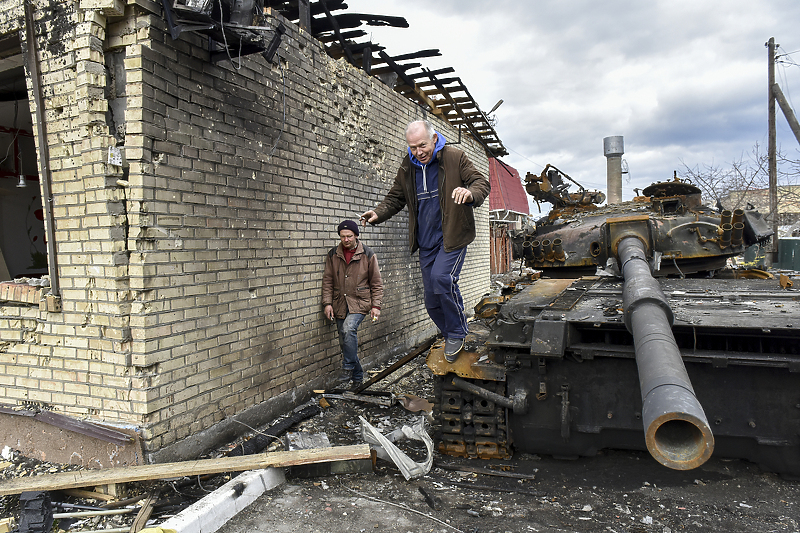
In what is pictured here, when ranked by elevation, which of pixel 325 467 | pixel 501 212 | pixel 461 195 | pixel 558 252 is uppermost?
pixel 501 212

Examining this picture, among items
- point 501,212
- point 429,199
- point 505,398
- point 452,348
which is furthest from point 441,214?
point 501,212

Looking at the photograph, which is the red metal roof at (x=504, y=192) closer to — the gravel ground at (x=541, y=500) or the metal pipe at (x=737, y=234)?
the metal pipe at (x=737, y=234)

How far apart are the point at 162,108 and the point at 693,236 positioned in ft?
15.9

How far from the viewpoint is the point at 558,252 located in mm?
5590

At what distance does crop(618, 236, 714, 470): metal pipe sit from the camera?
5.84 ft

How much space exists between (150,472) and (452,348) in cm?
212

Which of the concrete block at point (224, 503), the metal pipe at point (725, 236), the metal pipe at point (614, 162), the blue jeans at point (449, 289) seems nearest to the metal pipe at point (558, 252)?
the metal pipe at point (725, 236)

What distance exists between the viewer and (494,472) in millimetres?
3557

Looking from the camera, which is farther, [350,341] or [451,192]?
[350,341]

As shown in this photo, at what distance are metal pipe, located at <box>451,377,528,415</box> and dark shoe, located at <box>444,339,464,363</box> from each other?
0.72 ft

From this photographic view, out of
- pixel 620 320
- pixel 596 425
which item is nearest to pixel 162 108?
pixel 620 320

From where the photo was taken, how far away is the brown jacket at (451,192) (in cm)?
389

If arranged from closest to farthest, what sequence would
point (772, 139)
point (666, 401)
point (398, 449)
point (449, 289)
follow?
1. point (666, 401)
2. point (398, 449)
3. point (449, 289)
4. point (772, 139)

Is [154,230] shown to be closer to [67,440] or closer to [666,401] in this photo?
[67,440]
